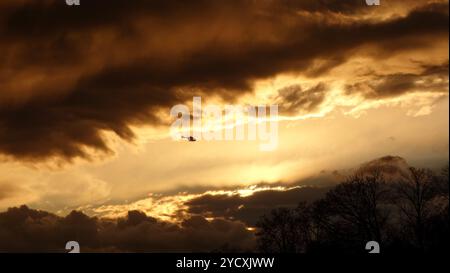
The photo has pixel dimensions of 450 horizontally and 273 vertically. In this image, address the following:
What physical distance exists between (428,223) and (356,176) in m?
14.4

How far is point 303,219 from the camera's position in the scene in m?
101

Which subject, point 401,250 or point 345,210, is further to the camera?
point 345,210

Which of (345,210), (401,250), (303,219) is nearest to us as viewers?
Result: (401,250)

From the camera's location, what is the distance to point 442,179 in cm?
8394
